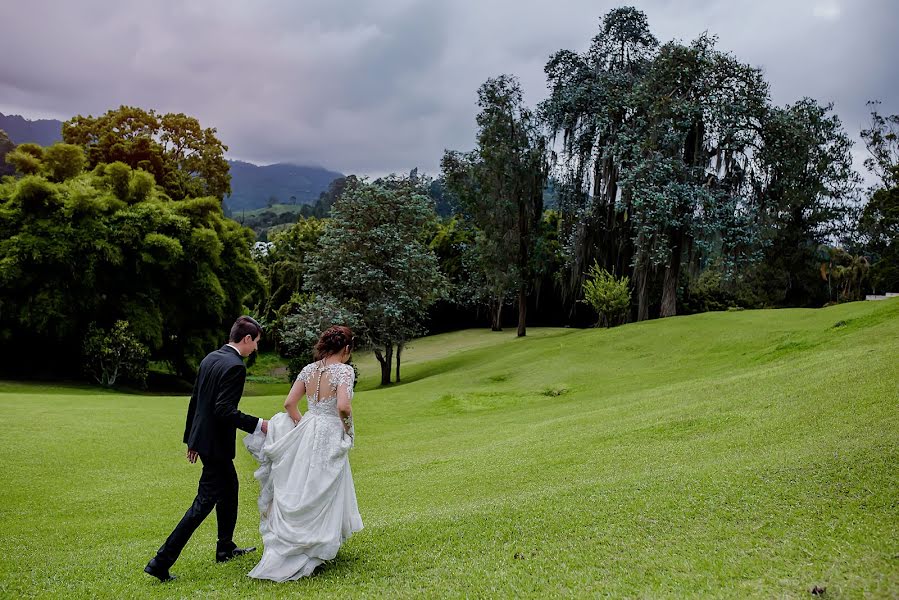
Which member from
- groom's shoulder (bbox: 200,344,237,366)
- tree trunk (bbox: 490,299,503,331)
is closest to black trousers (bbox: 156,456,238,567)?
groom's shoulder (bbox: 200,344,237,366)

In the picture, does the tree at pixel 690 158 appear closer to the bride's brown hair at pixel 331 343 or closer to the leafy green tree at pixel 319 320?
the leafy green tree at pixel 319 320

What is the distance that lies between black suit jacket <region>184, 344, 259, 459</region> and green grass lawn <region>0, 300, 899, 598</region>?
1.20m

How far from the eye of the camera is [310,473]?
19.2ft

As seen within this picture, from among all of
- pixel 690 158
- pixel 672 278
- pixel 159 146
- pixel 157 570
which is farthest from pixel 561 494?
pixel 159 146

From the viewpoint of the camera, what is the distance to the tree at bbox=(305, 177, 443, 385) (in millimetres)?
31859

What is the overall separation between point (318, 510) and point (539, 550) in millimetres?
2103

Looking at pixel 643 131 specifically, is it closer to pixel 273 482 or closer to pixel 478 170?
pixel 478 170

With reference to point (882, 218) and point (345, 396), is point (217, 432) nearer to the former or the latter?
point (345, 396)

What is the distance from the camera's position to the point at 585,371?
977 inches

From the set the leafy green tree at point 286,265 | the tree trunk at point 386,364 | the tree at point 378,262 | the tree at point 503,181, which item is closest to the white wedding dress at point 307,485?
the tree at point 378,262

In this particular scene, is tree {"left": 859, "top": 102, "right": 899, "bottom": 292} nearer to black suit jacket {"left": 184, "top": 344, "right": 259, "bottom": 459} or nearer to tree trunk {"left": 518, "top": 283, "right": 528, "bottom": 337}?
tree trunk {"left": 518, "top": 283, "right": 528, "bottom": 337}

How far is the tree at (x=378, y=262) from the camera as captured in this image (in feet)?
105

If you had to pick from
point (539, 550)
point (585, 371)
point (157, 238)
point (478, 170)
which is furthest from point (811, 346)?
point (157, 238)

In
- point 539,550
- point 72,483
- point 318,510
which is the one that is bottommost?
point 72,483
